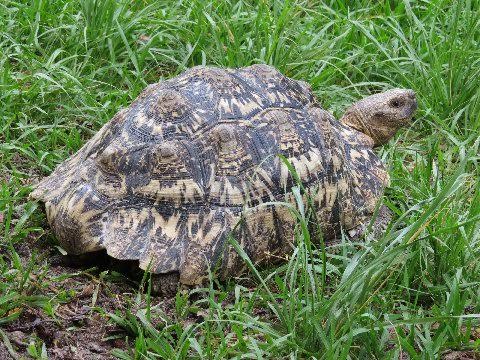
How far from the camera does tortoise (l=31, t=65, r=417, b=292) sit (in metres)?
3.56

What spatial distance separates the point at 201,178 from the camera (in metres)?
3.64

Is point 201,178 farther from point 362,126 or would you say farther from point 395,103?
point 395,103

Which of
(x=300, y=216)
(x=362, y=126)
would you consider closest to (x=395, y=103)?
(x=362, y=126)

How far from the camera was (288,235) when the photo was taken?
3.81 metres

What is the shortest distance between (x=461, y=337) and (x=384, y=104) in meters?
1.90

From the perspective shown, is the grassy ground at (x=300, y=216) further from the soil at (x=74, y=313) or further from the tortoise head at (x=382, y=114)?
the tortoise head at (x=382, y=114)

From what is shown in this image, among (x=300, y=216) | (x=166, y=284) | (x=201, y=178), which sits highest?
(x=300, y=216)

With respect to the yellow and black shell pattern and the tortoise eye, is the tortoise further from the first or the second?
the tortoise eye

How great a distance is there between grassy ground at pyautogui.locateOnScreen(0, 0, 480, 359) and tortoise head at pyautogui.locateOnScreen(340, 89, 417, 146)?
167mm

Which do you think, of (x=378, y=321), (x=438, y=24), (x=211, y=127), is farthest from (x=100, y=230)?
(x=438, y=24)

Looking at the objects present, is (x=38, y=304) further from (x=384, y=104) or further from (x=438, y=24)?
(x=438, y=24)

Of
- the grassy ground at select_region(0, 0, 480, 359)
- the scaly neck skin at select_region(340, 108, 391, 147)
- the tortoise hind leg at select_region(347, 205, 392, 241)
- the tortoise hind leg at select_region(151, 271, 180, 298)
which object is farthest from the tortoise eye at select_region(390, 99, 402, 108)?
the tortoise hind leg at select_region(151, 271, 180, 298)

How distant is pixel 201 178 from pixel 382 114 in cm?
149

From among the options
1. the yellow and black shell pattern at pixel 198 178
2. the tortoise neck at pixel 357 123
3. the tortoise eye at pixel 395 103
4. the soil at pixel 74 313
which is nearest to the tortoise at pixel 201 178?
the yellow and black shell pattern at pixel 198 178
